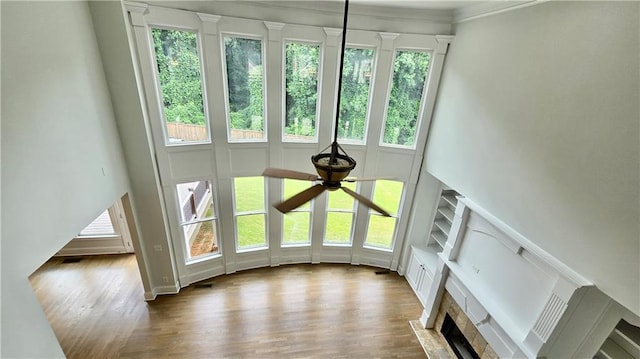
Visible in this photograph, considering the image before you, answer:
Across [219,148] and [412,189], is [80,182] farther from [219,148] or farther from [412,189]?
[412,189]

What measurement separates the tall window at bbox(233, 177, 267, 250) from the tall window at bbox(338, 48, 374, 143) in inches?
81.5

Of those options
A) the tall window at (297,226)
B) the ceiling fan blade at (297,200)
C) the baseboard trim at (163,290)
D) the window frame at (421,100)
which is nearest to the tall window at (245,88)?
the tall window at (297,226)

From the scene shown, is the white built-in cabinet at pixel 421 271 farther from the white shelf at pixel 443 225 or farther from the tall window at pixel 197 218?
the tall window at pixel 197 218

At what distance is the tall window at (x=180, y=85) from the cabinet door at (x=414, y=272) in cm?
492

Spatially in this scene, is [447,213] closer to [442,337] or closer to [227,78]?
[442,337]

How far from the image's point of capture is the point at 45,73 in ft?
8.85

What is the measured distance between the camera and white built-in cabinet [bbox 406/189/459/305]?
5.22 metres

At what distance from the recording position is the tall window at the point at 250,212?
533 cm

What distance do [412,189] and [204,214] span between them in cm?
445

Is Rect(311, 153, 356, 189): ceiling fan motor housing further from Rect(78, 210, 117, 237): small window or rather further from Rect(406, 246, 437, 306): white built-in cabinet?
Rect(78, 210, 117, 237): small window

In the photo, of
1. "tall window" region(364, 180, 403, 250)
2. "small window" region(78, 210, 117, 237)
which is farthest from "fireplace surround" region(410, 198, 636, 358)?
"small window" region(78, 210, 117, 237)

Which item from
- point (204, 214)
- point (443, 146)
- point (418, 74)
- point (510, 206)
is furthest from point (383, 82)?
point (204, 214)

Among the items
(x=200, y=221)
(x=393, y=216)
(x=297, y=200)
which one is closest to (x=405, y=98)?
(x=393, y=216)

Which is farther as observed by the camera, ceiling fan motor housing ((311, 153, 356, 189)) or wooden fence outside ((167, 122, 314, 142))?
wooden fence outside ((167, 122, 314, 142))
